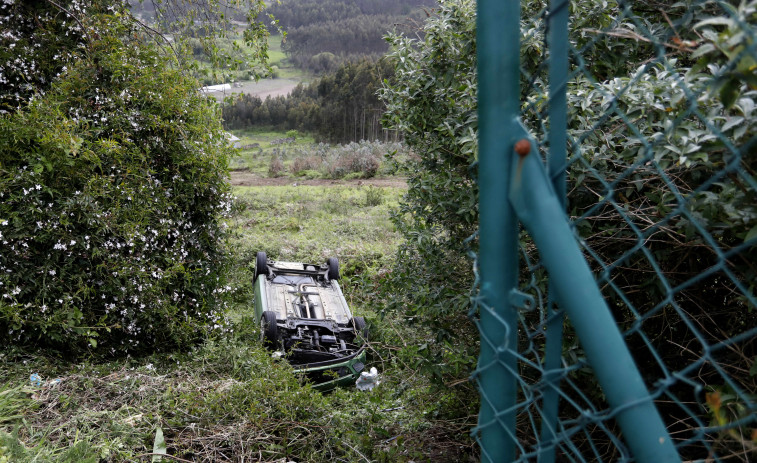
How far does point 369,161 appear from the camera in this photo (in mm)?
19484

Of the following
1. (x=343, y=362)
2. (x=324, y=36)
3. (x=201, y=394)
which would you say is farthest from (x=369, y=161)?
(x=324, y=36)

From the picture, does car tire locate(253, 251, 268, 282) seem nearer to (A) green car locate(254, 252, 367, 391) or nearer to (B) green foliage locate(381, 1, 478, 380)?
(A) green car locate(254, 252, 367, 391)

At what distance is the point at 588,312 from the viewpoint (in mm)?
868

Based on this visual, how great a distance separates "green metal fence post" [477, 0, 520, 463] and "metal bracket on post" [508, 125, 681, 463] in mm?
60

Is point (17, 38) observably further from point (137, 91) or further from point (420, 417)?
point (420, 417)

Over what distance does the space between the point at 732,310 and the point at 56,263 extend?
4.53m

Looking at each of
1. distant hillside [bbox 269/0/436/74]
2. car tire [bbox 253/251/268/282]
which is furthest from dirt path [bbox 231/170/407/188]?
distant hillside [bbox 269/0/436/74]

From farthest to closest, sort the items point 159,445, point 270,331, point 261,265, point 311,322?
point 261,265 < point 311,322 < point 270,331 < point 159,445

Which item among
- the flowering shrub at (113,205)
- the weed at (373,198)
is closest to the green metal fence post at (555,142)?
the flowering shrub at (113,205)

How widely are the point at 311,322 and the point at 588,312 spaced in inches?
207

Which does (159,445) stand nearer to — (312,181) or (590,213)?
(590,213)

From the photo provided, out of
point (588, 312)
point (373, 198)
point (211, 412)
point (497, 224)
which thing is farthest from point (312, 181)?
point (588, 312)

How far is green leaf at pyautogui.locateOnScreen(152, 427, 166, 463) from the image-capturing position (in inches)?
111

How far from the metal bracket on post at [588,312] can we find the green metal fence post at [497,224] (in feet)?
0.20
